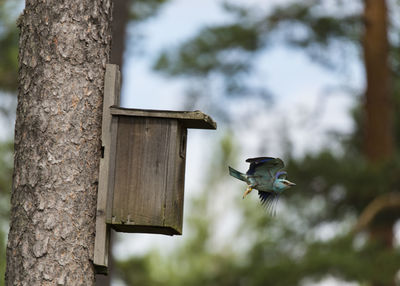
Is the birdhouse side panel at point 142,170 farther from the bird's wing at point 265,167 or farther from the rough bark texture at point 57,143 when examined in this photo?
the bird's wing at point 265,167

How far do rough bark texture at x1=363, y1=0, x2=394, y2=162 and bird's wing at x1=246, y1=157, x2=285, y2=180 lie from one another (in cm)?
814

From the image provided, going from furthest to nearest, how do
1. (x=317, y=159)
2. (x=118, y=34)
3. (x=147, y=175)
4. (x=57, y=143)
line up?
(x=317, y=159)
(x=118, y=34)
(x=147, y=175)
(x=57, y=143)

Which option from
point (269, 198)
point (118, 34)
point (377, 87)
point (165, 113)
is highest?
point (377, 87)

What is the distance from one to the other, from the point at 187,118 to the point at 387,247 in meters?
7.76

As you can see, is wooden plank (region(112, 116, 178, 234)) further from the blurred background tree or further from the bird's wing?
the blurred background tree

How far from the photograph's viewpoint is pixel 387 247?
10242 mm

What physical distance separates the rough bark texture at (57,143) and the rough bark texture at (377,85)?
8.38 m

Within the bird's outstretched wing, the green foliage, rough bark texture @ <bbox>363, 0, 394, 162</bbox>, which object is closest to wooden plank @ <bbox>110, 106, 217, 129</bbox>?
the bird's outstretched wing

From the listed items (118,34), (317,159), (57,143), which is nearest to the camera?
(57,143)

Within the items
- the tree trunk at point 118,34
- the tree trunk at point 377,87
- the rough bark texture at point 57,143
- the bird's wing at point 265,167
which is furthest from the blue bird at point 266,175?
the tree trunk at point 377,87

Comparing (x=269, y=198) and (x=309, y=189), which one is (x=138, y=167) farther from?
(x=309, y=189)

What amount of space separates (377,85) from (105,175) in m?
8.74

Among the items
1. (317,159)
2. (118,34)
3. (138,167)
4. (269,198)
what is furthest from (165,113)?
(317,159)

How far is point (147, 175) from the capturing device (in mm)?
3111
